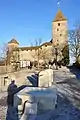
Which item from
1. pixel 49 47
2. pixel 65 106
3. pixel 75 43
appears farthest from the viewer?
pixel 49 47

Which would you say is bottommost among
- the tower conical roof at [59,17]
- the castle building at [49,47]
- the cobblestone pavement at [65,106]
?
the cobblestone pavement at [65,106]

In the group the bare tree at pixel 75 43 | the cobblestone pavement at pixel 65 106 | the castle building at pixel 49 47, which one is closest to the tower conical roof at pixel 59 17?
the castle building at pixel 49 47

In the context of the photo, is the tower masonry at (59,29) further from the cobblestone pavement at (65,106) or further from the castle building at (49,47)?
the cobblestone pavement at (65,106)

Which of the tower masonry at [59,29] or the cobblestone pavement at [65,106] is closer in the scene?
the cobblestone pavement at [65,106]

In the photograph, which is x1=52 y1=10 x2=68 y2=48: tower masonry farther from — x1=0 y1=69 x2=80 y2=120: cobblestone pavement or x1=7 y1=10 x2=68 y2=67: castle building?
x1=0 y1=69 x2=80 y2=120: cobblestone pavement

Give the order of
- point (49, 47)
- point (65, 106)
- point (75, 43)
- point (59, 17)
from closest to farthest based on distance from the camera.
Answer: point (65, 106)
point (75, 43)
point (49, 47)
point (59, 17)

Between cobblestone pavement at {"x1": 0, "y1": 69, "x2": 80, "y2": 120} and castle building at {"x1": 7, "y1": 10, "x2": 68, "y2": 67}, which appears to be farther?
castle building at {"x1": 7, "y1": 10, "x2": 68, "y2": 67}

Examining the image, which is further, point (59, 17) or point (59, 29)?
point (59, 17)

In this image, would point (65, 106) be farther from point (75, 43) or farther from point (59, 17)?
point (59, 17)

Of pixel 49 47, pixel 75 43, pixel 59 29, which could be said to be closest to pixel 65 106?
pixel 75 43

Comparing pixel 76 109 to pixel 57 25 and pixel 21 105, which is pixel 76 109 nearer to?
pixel 21 105

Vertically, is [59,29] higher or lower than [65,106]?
higher

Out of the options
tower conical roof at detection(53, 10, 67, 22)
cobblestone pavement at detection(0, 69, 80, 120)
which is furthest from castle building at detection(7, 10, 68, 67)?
cobblestone pavement at detection(0, 69, 80, 120)

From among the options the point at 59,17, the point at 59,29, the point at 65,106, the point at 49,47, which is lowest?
the point at 65,106
